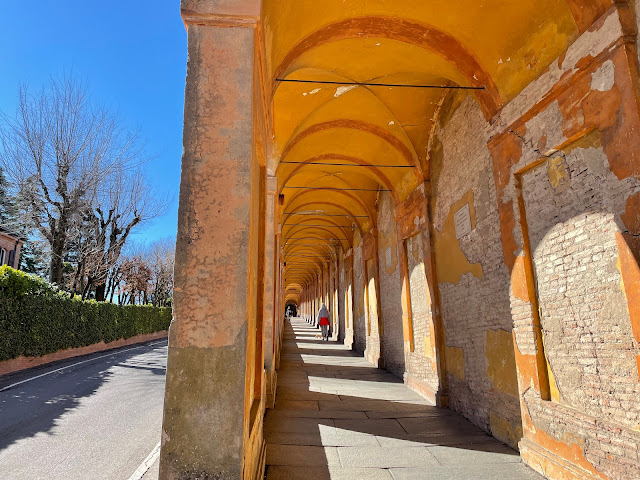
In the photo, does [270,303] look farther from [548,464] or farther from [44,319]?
[44,319]

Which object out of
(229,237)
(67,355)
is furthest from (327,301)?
(229,237)

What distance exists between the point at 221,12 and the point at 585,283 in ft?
12.9

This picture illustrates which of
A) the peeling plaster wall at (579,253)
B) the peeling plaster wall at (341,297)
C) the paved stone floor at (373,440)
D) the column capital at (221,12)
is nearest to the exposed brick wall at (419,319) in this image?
the paved stone floor at (373,440)

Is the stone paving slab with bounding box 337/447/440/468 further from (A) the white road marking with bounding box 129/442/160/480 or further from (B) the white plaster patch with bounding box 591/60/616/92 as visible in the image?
(B) the white plaster patch with bounding box 591/60/616/92

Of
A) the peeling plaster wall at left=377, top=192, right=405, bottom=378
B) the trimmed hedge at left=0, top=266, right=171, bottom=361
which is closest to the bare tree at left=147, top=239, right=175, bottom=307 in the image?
the trimmed hedge at left=0, top=266, right=171, bottom=361

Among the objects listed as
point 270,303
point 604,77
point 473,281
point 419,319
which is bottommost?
point 419,319

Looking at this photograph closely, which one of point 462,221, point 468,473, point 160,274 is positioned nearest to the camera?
point 468,473

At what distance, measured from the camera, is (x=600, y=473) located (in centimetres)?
349

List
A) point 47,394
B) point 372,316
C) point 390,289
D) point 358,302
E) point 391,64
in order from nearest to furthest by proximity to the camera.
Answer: point 391,64
point 47,394
point 390,289
point 372,316
point 358,302

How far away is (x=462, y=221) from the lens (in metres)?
6.42

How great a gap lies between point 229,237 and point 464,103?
515 centimetres

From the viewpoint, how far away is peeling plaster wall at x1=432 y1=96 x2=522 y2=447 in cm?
525

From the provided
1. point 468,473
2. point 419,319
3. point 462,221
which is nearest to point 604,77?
point 462,221

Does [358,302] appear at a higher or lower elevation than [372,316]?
higher
